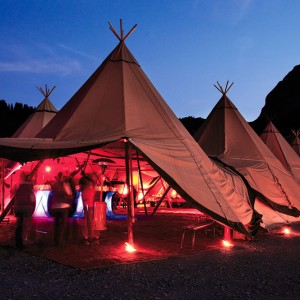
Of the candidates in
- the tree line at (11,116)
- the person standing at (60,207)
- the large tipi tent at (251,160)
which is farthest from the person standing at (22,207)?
the tree line at (11,116)

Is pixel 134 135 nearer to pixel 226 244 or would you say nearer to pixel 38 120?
pixel 226 244

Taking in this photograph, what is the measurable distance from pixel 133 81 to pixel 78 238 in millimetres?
3757

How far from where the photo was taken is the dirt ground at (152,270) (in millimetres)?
4773

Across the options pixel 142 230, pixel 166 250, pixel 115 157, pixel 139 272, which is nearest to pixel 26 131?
pixel 115 157

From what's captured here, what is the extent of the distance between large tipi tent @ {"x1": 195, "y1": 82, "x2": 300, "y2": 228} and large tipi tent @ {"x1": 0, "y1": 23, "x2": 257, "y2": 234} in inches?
98.3

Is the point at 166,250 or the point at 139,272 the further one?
the point at 166,250

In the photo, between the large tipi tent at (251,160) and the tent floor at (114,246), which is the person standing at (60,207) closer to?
the tent floor at (114,246)

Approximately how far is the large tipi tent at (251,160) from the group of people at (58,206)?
505cm

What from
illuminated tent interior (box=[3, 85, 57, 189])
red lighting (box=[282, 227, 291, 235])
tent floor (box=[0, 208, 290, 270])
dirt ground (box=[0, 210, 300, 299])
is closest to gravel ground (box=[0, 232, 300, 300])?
dirt ground (box=[0, 210, 300, 299])

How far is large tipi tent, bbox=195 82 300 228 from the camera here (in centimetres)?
1216

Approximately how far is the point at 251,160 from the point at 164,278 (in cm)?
876

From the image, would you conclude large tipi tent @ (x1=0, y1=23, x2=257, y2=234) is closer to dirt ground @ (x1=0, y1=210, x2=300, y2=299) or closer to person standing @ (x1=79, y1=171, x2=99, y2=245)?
person standing @ (x1=79, y1=171, x2=99, y2=245)

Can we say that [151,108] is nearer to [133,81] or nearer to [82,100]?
[133,81]

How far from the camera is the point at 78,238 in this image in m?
9.32
